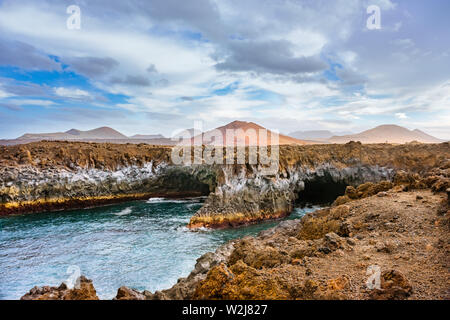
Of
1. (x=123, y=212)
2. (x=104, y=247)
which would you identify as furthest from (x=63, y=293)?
(x=123, y=212)

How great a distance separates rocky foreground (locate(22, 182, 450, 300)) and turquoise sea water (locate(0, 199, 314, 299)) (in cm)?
559

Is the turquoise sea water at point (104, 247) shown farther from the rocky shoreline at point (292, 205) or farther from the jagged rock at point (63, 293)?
the jagged rock at point (63, 293)

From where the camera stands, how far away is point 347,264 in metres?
4.48

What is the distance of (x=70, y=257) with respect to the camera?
12.7 meters

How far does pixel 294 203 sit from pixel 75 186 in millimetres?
22339

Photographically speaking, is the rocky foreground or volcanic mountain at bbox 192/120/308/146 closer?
the rocky foreground

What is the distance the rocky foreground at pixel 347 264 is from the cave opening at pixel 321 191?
55.9 feet

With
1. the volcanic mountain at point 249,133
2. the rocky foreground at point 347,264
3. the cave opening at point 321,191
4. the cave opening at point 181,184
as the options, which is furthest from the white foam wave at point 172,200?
the volcanic mountain at point 249,133

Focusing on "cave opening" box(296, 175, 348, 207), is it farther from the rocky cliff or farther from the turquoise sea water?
the turquoise sea water

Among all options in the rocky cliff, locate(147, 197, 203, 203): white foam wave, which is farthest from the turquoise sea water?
locate(147, 197, 203, 203): white foam wave

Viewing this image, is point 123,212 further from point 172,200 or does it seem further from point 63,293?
point 63,293

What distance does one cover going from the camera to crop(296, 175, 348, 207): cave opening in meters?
24.7

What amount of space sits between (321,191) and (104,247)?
21224mm
